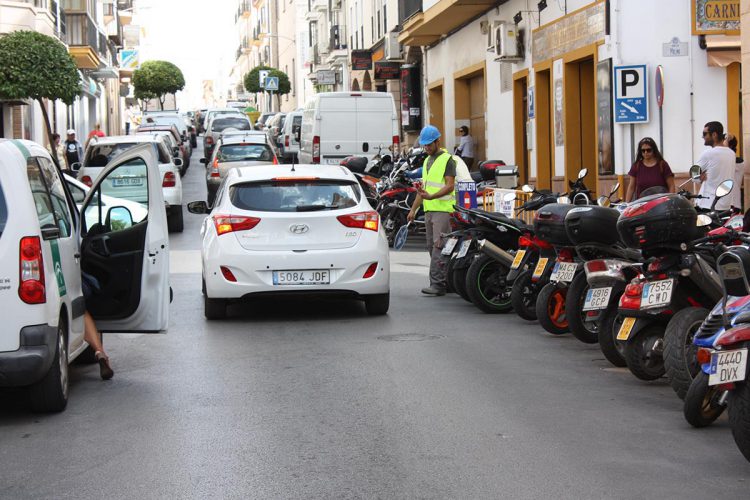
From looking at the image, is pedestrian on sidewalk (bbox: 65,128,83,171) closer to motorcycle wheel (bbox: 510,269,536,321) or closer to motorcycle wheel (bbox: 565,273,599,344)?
motorcycle wheel (bbox: 510,269,536,321)

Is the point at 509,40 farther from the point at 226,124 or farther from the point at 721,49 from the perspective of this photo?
the point at 226,124

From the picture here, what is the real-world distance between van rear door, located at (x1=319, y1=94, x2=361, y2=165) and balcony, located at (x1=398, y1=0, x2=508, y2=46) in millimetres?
2962

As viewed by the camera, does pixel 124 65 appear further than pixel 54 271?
Yes

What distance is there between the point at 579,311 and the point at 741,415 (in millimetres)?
3846

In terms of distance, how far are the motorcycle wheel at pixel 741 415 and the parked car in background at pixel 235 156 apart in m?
22.3

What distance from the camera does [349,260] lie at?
1148 cm

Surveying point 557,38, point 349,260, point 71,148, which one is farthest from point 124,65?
point 349,260

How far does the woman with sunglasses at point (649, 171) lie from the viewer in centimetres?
1406

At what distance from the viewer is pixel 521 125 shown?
2545 centimetres

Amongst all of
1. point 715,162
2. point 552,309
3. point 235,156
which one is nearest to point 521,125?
point 235,156

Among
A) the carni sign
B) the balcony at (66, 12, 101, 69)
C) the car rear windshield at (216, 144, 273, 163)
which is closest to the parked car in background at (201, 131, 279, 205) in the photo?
the car rear windshield at (216, 144, 273, 163)

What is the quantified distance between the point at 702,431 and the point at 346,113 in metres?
22.1

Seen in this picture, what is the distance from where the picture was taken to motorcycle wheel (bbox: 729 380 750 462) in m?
5.73

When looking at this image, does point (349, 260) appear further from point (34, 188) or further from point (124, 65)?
point (124, 65)
